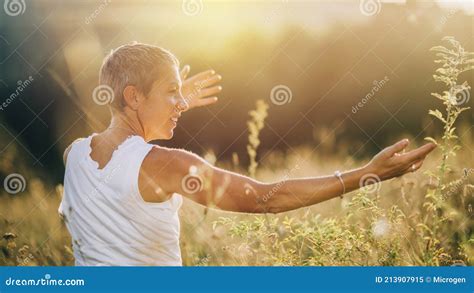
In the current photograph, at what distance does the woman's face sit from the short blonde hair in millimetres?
40

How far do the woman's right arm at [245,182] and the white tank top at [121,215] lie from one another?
8 cm

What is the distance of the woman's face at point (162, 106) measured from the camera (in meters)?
3.51

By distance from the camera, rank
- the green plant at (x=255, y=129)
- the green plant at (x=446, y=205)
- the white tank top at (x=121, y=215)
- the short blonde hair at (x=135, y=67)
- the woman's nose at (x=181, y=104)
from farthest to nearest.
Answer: the green plant at (x=255, y=129), the green plant at (x=446, y=205), the woman's nose at (x=181, y=104), the short blonde hair at (x=135, y=67), the white tank top at (x=121, y=215)

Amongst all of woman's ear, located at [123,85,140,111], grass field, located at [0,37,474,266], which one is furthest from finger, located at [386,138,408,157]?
woman's ear, located at [123,85,140,111]

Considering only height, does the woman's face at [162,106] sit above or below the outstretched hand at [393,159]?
below

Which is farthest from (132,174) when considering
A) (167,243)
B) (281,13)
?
(281,13)

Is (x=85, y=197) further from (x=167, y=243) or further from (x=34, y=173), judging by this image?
(x=34, y=173)

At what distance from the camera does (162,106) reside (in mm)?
3584

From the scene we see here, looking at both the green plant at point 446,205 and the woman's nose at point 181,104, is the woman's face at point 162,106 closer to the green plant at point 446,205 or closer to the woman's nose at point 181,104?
the woman's nose at point 181,104

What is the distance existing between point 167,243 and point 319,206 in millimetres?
1715

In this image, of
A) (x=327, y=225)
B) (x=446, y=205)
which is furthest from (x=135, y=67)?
(x=446, y=205)

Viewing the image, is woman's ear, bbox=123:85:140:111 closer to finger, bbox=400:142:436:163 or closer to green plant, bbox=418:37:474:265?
finger, bbox=400:142:436:163

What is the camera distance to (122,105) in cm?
352

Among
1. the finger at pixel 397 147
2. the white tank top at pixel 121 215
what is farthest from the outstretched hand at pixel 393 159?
the white tank top at pixel 121 215
